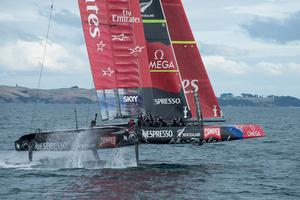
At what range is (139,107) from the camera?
2762 centimetres

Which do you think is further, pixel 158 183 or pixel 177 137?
pixel 177 137

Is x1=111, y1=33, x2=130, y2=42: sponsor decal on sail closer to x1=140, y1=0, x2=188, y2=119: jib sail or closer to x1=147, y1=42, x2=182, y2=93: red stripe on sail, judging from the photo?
x1=140, y1=0, x2=188, y2=119: jib sail

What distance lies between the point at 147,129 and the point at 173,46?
15.8 feet

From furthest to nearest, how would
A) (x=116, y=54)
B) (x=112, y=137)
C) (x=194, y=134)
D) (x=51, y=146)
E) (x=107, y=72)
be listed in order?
(x=116, y=54) < (x=107, y=72) < (x=194, y=134) < (x=51, y=146) < (x=112, y=137)

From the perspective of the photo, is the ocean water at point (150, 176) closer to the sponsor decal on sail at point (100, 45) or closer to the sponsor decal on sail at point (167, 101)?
the sponsor decal on sail at point (167, 101)

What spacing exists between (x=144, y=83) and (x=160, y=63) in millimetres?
1355

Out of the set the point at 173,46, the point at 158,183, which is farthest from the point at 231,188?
the point at 173,46

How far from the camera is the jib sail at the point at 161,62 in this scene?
28.3m

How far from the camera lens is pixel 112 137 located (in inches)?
1014

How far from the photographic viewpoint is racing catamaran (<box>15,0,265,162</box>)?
1025 inches

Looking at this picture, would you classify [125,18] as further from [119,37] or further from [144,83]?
[144,83]

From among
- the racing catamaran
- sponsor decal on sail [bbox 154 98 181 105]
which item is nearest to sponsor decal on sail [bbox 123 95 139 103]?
the racing catamaran

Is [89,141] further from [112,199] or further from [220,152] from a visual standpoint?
[220,152]

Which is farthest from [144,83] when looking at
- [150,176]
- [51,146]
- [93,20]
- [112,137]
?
[51,146]
